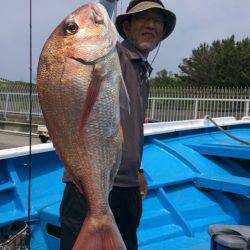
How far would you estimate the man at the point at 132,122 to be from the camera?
8.33 feet

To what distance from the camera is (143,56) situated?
9.10ft

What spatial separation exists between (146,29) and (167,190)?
2.59 metres

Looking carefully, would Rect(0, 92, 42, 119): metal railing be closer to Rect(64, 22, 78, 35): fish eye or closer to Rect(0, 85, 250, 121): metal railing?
Rect(0, 85, 250, 121): metal railing

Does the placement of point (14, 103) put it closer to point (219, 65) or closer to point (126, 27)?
point (126, 27)

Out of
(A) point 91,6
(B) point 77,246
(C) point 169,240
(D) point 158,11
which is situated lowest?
(C) point 169,240

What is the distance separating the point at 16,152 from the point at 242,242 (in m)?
2.37

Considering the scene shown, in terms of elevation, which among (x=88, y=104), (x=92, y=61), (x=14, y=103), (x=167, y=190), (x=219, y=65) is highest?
(x=219, y=65)

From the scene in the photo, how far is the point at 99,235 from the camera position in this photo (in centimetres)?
196

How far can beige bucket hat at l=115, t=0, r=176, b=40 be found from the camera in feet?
8.93

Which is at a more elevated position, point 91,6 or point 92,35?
point 91,6

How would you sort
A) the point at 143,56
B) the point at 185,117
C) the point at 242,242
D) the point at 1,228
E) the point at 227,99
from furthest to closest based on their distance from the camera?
the point at 185,117 → the point at 227,99 → the point at 1,228 → the point at 242,242 → the point at 143,56

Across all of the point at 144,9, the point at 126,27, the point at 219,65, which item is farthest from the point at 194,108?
the point at 219,65

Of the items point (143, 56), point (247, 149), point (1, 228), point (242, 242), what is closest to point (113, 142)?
point (143, 56)

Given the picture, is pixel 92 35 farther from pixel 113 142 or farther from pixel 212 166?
pixel 212 166
